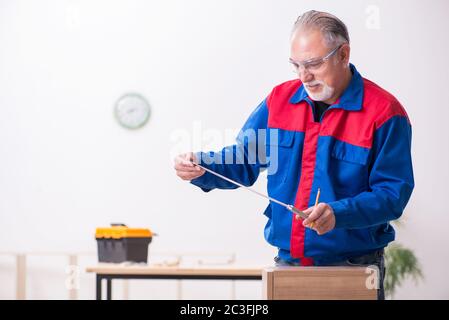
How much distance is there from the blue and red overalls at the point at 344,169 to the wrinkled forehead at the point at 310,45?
0.10 metres

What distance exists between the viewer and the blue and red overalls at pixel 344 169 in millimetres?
1498

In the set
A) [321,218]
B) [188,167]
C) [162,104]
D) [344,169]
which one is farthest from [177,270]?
[162,104]

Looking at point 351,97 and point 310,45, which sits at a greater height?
point 310,45

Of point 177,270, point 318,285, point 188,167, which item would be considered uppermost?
point 188,167

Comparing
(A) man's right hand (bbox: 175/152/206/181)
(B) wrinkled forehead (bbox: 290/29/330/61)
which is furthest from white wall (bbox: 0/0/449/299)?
(B) wrinkled forehead (bbox: 290/29/330/61)

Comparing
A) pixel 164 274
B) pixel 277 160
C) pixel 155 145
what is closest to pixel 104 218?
pixel 155 145

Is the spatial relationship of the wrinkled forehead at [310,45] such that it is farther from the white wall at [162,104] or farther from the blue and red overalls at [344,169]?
the white wall at [162,104]

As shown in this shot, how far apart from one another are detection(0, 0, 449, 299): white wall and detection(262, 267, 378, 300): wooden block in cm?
333

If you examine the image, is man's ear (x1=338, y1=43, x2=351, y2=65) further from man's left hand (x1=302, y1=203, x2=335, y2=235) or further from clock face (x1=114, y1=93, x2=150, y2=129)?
clock face (x1=114, y1=93, x2=150, y2=129)

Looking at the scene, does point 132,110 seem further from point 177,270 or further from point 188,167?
point 188,167

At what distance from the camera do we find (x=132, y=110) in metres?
4.73

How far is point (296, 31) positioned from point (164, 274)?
1660 millimetres

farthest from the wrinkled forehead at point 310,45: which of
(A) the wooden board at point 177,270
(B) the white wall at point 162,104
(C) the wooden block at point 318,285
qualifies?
(B) the white wall at point 162,104

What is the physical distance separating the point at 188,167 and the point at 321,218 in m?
0.39
